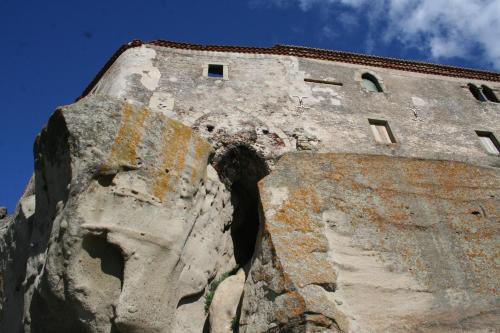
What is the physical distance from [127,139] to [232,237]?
311cm

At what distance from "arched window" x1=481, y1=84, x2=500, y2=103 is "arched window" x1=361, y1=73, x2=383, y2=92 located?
3.66 meters

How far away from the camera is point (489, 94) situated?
12.2 m

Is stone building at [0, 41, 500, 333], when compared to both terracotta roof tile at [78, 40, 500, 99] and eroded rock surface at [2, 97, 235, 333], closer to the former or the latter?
eroded rock surface at [2, 97, 235, 333]

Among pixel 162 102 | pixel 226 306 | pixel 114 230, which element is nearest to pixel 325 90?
pixel 162 102

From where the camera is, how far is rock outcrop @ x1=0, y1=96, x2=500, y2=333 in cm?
452

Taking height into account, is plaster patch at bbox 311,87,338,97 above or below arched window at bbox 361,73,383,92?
below

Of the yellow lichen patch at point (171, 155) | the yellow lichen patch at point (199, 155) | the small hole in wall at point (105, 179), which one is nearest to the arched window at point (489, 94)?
Answer: the yellow lichen patch at point (199, 155)

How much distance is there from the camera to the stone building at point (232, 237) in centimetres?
454

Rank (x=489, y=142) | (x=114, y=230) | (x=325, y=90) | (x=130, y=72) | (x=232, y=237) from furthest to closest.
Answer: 1. (x=489, y=142)
2. (x=325, y=90)
3. (x=130, y=72)
4. (x=232, y=237)
5. (x=114, y=230)

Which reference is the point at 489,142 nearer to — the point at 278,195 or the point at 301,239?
the point at 278,195

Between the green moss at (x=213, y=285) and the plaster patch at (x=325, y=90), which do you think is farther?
the plaster patch at (x=325, y=90)

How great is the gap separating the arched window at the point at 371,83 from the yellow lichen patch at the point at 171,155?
6.57 metres

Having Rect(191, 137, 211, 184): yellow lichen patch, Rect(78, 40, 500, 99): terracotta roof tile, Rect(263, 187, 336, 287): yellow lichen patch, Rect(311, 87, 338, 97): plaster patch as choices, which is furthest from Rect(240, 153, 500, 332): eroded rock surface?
Rect(78, 40, 500, 99): terracotta roof tile

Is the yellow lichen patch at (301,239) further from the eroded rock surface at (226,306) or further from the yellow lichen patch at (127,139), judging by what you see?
the yellow lichen patch at (127,139)
